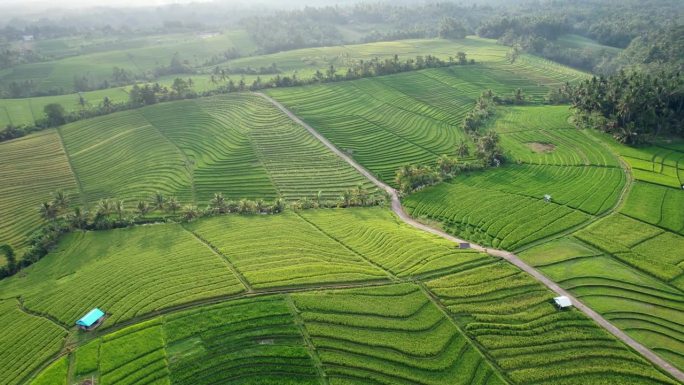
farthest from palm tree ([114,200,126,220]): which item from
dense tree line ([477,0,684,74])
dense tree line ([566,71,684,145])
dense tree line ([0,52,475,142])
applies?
dense tree line ([477,0,684,74])

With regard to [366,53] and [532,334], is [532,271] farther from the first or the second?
[366,53]

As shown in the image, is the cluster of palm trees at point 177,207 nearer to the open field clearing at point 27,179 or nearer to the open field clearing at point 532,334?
the open field clearing at point 27,179

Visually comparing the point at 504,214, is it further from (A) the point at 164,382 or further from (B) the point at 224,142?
(B) the point at 224,142

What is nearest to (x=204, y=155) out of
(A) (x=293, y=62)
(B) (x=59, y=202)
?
(B) (x=59, y=202)

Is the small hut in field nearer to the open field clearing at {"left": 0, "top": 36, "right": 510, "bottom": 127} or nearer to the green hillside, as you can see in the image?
the green hillside

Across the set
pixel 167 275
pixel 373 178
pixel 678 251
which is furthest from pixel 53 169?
pixel 678 251
